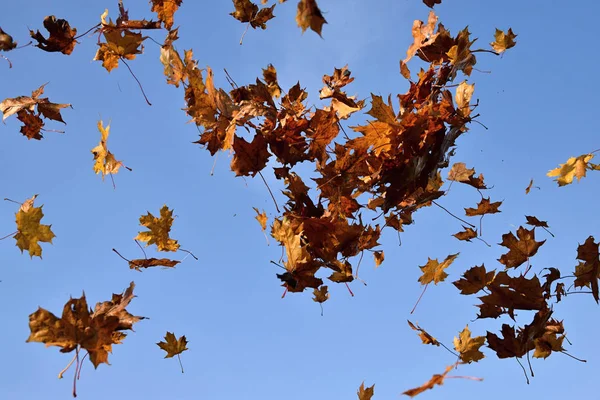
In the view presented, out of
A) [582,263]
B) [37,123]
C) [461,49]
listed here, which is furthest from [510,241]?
[37,123]

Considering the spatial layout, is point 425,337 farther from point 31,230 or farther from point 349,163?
point 31,230

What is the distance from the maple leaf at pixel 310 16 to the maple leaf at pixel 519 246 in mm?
1876

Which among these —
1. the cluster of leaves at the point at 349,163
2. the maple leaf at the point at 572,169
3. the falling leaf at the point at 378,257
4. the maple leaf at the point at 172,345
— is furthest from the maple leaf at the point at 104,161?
the maple leaf at the point at 572,169

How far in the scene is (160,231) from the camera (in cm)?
348

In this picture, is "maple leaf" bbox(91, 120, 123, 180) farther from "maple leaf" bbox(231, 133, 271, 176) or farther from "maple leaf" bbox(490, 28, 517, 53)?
"maple leaf" bbox(490, 28, 517, 53)

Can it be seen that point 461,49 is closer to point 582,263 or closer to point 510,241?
point 510,241

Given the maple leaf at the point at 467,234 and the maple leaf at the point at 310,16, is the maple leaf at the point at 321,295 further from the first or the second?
the maple leaf at the point at 310,16

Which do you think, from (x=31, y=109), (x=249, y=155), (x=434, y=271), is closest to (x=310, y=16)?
(x=249, y=155)

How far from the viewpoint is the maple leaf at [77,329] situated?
6.64 feet

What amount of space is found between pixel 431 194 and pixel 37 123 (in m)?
2.63

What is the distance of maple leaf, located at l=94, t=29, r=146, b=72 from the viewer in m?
3.12

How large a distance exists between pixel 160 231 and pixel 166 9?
1.51 metres

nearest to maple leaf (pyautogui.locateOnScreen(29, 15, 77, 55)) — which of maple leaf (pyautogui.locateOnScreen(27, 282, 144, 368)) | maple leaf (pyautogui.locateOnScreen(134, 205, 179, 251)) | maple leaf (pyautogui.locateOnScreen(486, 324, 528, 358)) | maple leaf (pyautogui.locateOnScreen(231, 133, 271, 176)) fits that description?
maple leaf (pyautogui.locateOnScreen(134, 205, 179, 251))

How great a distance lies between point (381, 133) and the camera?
2.75 meters
